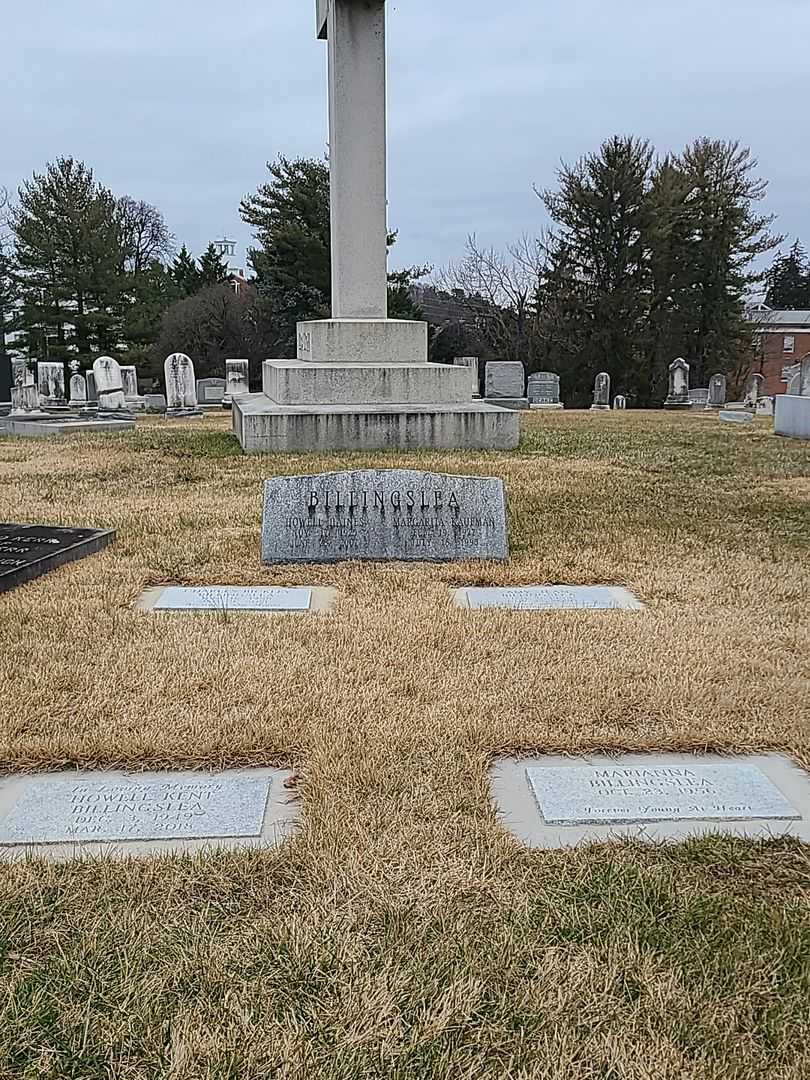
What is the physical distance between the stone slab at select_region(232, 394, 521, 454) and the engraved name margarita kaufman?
14.3 ft

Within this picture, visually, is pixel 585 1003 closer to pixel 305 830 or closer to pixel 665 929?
Answer: pixel 665 929

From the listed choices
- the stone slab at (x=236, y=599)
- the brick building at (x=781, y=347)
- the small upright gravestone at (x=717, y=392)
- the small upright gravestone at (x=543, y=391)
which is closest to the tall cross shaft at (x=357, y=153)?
the stone slab at (x=236, y=599)

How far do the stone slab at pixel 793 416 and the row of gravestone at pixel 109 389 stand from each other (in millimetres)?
8857

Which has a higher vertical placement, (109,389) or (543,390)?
(109,389)

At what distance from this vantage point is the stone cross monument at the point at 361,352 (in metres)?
9.32

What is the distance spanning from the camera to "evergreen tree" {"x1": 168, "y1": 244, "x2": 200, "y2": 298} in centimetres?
4031

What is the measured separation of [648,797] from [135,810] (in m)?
1.33

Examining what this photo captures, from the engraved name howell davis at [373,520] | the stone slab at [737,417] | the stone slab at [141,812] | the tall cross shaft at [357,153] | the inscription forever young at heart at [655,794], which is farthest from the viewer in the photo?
the stone slab at [737,417]

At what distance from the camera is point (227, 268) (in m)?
42.5

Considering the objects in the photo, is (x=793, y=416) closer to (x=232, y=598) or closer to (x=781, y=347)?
(x=232, y=598)

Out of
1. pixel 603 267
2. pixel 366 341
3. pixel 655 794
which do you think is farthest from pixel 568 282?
pixel 655 794

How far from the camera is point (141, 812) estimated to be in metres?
2.30

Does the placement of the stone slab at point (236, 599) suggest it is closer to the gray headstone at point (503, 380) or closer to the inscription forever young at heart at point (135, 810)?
the inscription forever young at heart at point (135, 810)

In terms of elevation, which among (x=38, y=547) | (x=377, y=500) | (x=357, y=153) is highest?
(x=357, y=153)
